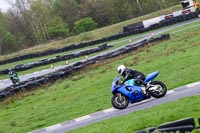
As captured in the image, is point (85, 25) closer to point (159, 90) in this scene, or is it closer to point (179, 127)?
point (159, 90)

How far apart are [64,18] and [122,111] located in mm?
84728

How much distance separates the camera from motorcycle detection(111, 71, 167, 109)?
15117 millimetres

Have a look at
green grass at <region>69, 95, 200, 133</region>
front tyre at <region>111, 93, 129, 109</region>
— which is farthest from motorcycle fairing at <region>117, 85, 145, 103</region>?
green grass at <region>69, 95, 200, 133</region>

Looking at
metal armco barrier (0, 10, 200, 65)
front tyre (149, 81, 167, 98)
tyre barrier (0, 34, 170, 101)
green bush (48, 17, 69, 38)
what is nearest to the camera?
front tyre (149, 81, 167, 98)

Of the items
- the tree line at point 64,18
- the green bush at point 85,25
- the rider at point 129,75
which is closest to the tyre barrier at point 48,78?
the rider at point 129,75

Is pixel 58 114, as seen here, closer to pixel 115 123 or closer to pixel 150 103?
pixel 150 103

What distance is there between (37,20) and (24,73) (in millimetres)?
55518

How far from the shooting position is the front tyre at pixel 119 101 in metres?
15.3

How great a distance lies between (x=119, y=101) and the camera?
15.4 metres

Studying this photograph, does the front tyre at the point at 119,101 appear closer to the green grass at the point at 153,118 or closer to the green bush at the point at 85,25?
the green grass at the point at 153,118

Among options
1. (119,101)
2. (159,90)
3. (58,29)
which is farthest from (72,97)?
(58,29)

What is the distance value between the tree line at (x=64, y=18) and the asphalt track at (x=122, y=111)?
7016 cm

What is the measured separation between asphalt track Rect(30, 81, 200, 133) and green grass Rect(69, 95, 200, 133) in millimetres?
1213

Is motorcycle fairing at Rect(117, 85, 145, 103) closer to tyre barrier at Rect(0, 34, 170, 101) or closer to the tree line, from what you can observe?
tyre barrier at Rect(0, 34, 170, 101)
